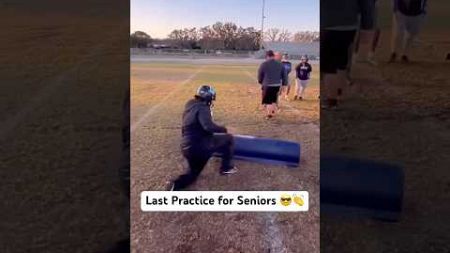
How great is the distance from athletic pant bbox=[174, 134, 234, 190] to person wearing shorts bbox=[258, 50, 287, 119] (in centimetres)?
18

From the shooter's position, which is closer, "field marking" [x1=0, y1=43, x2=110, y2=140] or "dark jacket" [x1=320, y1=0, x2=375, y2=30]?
"dark jacket" [x1=320, y1=0, x2=375, y2=30]

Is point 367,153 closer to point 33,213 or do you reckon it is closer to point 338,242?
point 338,242

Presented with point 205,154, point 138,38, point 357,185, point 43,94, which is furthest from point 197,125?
point 43,94

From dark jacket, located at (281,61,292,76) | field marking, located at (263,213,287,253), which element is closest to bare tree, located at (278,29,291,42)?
dark jacket, located at (281,61,292,76)

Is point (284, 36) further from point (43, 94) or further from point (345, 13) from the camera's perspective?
point (43, 94)

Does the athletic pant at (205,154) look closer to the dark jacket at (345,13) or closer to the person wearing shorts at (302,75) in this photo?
the person wearing shorts at (302,75)

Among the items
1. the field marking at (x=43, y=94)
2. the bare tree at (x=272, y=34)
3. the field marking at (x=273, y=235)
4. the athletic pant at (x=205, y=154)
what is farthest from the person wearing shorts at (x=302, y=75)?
the field marking at (x=43, y=94)

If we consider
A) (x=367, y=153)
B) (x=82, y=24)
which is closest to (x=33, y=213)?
(x=82, y=24)

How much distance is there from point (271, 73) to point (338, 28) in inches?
11.8

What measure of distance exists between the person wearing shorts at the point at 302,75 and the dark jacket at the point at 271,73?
60mm

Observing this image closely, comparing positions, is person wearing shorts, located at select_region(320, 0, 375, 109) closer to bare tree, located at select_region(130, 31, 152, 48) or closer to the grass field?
the grass field

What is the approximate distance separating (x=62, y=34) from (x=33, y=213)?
1260 mm

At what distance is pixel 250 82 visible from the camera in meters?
1.73

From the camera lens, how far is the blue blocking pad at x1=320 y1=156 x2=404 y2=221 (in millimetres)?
2119
